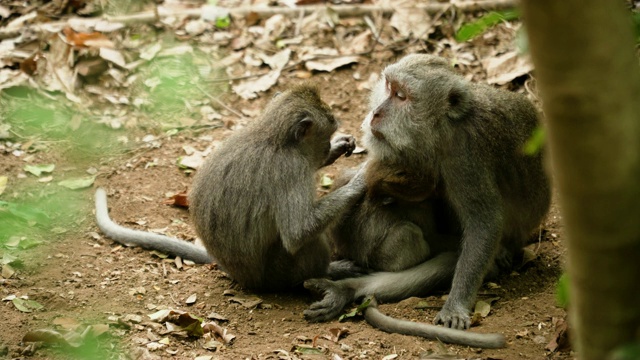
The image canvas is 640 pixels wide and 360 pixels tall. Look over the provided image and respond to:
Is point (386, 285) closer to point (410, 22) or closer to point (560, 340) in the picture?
point (560, 340)

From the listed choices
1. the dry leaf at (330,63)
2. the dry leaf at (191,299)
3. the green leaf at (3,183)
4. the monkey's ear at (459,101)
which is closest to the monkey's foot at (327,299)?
the dry leaf at (191,299)

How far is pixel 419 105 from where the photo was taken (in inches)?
243

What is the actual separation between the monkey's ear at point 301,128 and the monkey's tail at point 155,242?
1.42m

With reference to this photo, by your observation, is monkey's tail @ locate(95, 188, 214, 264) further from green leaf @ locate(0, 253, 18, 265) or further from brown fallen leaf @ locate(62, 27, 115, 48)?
brown fallen leaf @ locate(62, 27, 115, 48)

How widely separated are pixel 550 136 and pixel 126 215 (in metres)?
5.63

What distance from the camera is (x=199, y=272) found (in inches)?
276

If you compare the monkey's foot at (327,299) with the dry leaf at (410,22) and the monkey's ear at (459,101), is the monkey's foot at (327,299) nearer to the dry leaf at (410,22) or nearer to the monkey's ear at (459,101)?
the monkey's ear at (459,101)

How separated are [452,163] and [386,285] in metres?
1.14

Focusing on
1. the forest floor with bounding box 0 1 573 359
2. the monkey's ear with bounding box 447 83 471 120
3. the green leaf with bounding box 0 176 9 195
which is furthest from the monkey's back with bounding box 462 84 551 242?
the green leaf with bounding box 0 176 9 195

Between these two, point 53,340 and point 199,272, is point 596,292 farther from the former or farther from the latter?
point 199,272

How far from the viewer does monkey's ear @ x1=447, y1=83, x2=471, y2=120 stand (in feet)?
20.3

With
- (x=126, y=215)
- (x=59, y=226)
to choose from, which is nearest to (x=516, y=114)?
(x=126, y=215)

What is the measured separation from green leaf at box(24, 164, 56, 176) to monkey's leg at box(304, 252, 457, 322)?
3.29m

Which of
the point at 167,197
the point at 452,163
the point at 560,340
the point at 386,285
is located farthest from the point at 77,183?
the point at 560,340
